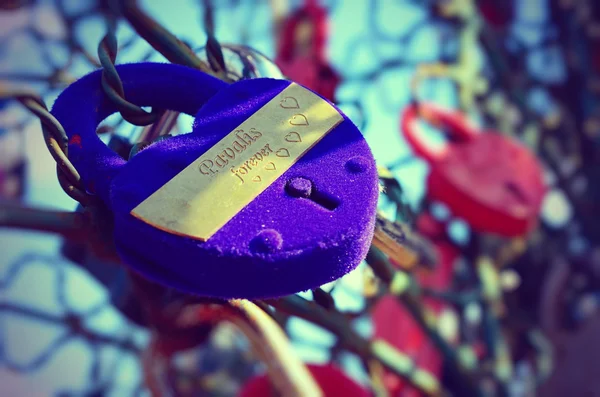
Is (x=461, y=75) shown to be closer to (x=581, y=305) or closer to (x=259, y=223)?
(x=581, y=305)

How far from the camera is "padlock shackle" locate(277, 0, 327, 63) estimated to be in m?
0.80

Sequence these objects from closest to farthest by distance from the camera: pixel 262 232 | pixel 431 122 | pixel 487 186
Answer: pixel 262 232
pixel 487 186
pixel 431 122

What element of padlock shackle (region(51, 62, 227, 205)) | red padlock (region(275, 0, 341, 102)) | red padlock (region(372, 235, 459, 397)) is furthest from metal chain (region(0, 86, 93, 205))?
red padlock (region(372, 235, 459, 397))

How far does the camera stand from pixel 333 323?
395 mm

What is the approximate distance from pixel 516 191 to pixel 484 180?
0.16ft

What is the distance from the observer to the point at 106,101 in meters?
0.25

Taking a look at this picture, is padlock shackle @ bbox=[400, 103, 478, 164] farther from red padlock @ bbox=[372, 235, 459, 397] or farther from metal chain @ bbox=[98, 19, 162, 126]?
metal chain @ bbox=[98, 19, 162, 126]

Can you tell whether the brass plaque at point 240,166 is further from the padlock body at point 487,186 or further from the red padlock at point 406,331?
the red padlock at point 406,331

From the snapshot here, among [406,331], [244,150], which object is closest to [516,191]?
[406,331]

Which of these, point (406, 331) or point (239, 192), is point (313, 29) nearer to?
point (406, 331)

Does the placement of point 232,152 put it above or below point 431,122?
above

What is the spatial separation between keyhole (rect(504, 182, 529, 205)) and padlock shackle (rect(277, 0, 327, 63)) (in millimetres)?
242

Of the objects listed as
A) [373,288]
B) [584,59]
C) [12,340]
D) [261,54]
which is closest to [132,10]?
[261,54]

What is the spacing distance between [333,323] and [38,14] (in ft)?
1.68
